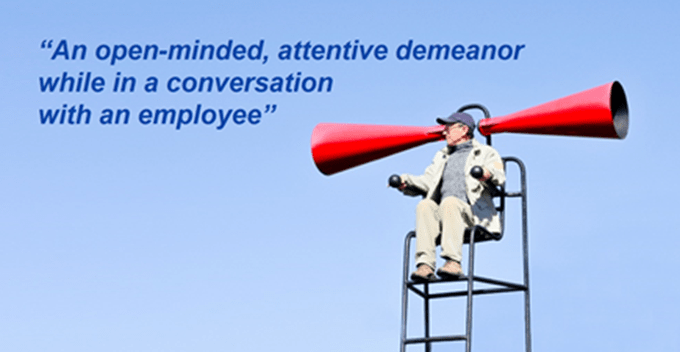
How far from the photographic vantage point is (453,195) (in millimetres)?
7750

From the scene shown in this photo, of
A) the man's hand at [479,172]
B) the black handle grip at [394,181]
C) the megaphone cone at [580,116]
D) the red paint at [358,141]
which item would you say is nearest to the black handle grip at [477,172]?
the man's hand at [479,172]

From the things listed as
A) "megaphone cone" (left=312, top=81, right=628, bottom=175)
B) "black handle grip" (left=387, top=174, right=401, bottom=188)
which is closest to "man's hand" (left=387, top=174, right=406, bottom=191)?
"black handle grip" (left=387, top=174, right=401, bottom=188)

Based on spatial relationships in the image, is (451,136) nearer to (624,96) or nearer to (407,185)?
(407,185)

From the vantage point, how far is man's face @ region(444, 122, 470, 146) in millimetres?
7938

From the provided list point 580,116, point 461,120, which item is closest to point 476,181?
point 461,120

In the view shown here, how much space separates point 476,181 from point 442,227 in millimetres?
411

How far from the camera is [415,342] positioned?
7.39m

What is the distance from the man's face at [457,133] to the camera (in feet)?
26.0

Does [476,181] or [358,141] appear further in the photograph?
[358,141]

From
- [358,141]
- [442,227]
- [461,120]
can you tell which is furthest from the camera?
[358,141]

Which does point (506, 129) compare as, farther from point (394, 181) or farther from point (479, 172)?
point (394, 181)

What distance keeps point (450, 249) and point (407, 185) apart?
72 cm

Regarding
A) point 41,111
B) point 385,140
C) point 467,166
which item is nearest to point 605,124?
point 467,166

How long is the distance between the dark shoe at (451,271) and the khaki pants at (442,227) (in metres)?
0.04
